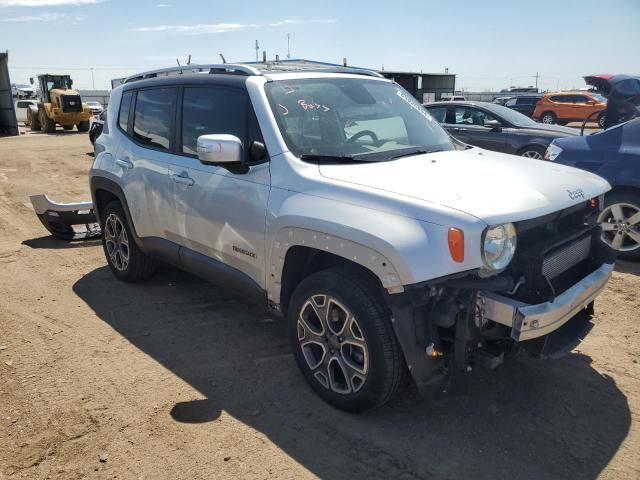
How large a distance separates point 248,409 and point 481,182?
1.93 meters

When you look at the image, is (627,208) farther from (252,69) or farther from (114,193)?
(114,193)

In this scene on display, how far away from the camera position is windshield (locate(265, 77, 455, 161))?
353 cm

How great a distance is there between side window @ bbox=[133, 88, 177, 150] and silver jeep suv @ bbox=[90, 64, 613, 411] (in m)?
0.02

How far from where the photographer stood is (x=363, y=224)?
2.82m

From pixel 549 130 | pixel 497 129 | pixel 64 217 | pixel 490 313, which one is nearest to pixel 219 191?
pixel 490 313

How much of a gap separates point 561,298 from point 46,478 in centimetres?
282

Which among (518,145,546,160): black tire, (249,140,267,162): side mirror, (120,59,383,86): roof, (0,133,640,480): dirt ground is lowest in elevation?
(0,133,640,480): dirt ground

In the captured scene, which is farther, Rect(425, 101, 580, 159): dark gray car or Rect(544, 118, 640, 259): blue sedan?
Rect(425, 101, 580, 159): dark gray car

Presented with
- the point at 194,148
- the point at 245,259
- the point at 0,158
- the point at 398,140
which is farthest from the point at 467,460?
the point at 0,158

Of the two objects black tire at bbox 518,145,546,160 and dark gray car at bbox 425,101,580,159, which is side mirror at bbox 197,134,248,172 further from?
black tire at bbox 518,145,546,160

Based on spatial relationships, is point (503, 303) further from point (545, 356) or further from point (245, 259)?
point (245, 259)

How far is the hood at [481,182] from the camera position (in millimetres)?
2750

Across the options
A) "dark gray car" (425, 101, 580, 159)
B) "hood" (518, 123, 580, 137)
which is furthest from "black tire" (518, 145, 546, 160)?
"hood" (518, 123, 580, 137)

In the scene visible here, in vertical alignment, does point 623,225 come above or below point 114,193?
below
